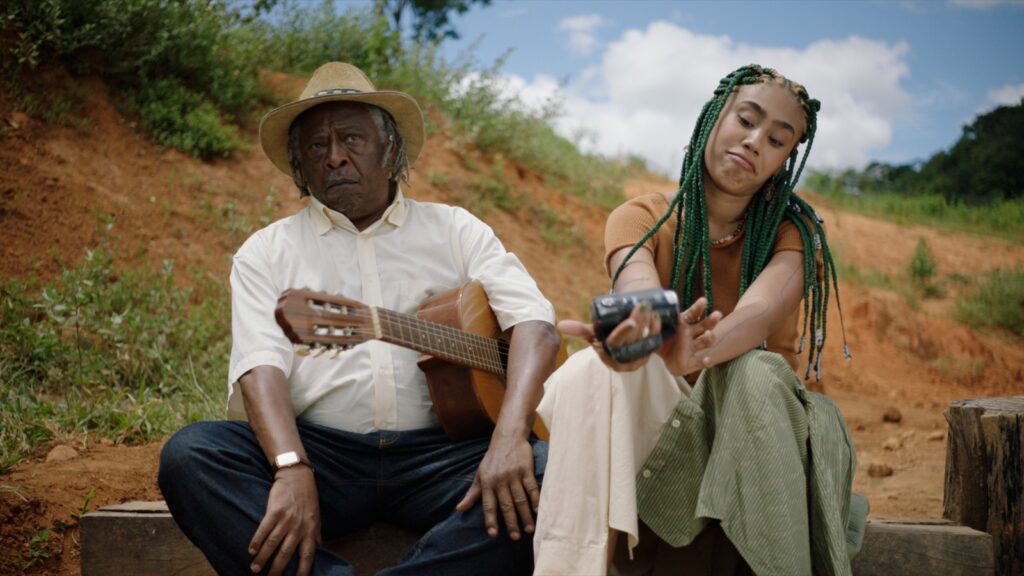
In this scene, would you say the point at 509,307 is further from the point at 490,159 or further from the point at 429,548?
the point at 490,159

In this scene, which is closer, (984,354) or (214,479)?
(214,479)

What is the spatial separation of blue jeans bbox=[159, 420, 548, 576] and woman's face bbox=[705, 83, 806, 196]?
107cm

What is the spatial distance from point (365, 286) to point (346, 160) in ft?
1.50

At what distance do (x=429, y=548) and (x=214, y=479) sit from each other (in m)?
0.65

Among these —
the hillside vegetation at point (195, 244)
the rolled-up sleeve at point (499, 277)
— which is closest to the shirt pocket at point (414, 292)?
the rolled-up sleeve at point (499, 277)

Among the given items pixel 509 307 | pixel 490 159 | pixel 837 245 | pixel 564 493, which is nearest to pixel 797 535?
pixel 564 493

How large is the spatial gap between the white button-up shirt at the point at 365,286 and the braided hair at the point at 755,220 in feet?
1.68

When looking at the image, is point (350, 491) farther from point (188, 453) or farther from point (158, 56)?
point (158, 56)

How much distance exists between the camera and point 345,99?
3.13m

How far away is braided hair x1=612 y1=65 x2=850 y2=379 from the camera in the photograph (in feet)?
9.33

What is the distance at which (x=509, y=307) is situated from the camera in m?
2.95

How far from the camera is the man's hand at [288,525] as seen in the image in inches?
93.7

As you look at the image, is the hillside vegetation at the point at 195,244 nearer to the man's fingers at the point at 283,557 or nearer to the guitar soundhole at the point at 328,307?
the man's fingers at the point at 283,557

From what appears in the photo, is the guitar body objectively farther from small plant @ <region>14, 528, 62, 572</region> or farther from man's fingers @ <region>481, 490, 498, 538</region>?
small plant @ <region>14, 528, 62, 572</region>
